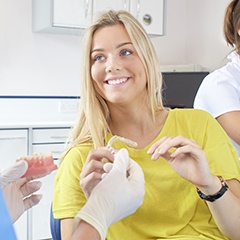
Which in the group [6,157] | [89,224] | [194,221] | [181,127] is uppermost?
[181,127]

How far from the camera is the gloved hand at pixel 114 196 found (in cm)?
90

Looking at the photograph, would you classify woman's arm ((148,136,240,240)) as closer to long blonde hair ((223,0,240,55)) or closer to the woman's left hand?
the woman's left hand

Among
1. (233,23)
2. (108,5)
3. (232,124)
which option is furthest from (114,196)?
(108,5)

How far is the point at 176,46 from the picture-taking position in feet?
13.3

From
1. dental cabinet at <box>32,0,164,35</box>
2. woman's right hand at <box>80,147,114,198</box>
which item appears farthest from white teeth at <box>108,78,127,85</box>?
dental cabinet at <box>32,0,164,35</box>

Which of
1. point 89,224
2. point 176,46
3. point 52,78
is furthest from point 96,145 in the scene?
point 176,46

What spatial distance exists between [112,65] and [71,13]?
197 centimetres

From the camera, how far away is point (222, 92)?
5.43 ft

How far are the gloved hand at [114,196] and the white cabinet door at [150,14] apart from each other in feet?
8.43

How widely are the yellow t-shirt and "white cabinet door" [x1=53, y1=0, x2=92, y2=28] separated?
2.02m

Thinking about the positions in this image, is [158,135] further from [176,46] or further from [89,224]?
[176,46]

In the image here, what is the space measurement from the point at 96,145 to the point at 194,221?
1.18 feet

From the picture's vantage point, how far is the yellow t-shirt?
3.93 ft

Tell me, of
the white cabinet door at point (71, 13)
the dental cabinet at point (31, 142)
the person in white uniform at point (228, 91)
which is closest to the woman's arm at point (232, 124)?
the person in white uniform at point (228, 91)
